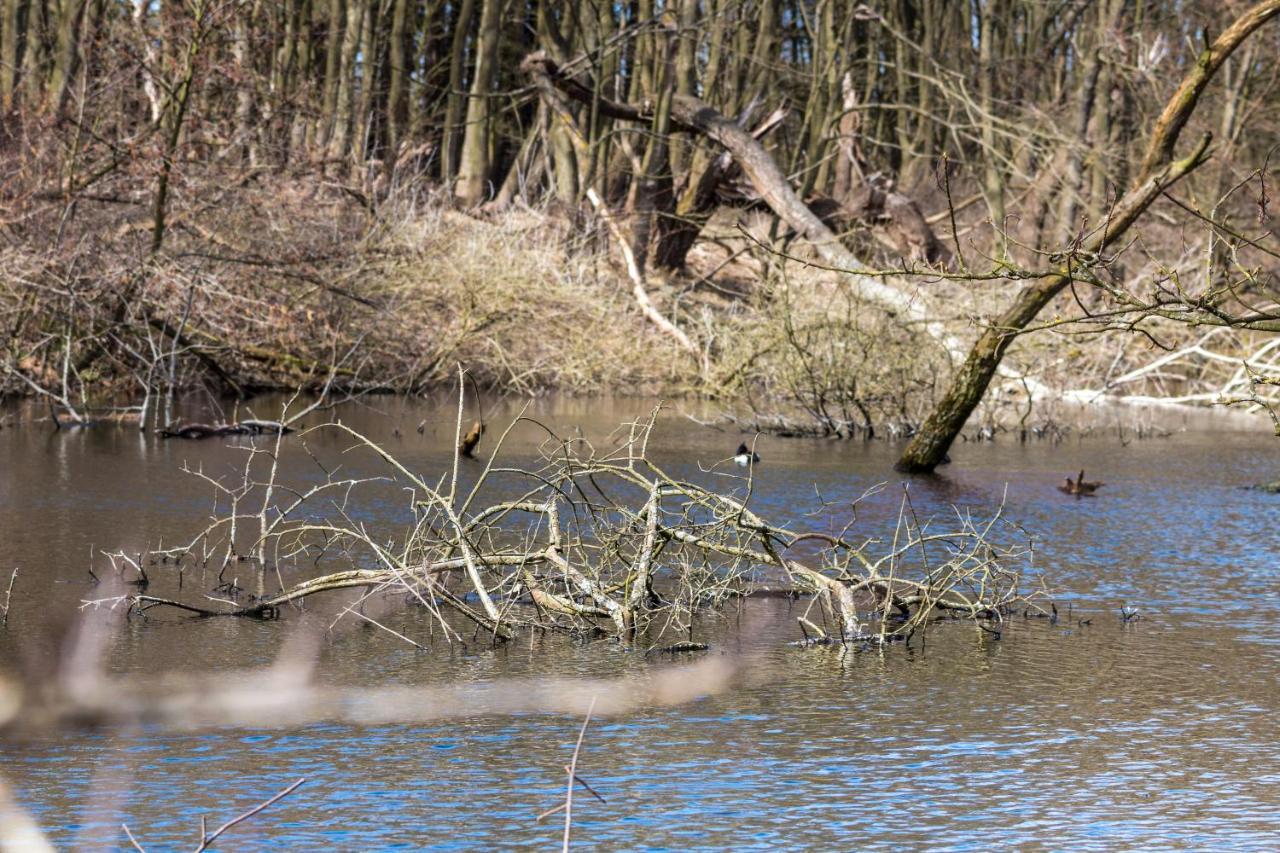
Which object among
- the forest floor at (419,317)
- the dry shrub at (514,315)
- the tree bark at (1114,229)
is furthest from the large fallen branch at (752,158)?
the tree bark at (1114,229)

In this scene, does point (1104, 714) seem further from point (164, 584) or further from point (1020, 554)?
point (164, 584)

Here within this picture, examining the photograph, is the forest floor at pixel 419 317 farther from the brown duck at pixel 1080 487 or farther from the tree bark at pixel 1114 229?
the brown duck at pixel 1080 487

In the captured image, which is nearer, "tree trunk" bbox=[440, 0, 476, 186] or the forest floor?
the forest floor

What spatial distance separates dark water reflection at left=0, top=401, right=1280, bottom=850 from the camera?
498 centimetres

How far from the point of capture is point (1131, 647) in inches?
297

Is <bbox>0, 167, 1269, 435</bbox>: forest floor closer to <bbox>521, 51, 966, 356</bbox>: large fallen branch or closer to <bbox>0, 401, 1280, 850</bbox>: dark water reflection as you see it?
<bbox>521, 51, 966, 356</bbox>: large fallen branch

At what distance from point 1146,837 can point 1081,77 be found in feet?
84.7

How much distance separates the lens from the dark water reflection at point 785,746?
4977 millimetres

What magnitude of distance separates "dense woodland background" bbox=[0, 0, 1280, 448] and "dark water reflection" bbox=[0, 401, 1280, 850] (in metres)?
3.46

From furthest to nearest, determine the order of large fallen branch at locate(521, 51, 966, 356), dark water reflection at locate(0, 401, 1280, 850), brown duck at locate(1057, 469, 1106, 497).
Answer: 1. large fallen branch at locate(521, 51, 966, 356)
2. brown duck at locate(1057, 469, 1106, 497)
3. dark water reflection at locate(0, 401, 1280, 850)

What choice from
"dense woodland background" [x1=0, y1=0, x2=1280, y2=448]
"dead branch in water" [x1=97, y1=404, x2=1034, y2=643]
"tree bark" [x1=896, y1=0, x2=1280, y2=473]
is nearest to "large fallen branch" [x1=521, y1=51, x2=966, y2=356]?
"dense woodland background" [x1=0, y1=0, x2=1280, y2=448]

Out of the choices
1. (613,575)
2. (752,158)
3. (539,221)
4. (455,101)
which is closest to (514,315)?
(539,221)

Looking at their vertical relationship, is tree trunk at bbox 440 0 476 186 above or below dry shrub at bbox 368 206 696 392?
above

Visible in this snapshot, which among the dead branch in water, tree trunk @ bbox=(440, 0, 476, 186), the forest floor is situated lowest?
the dead branch in water
